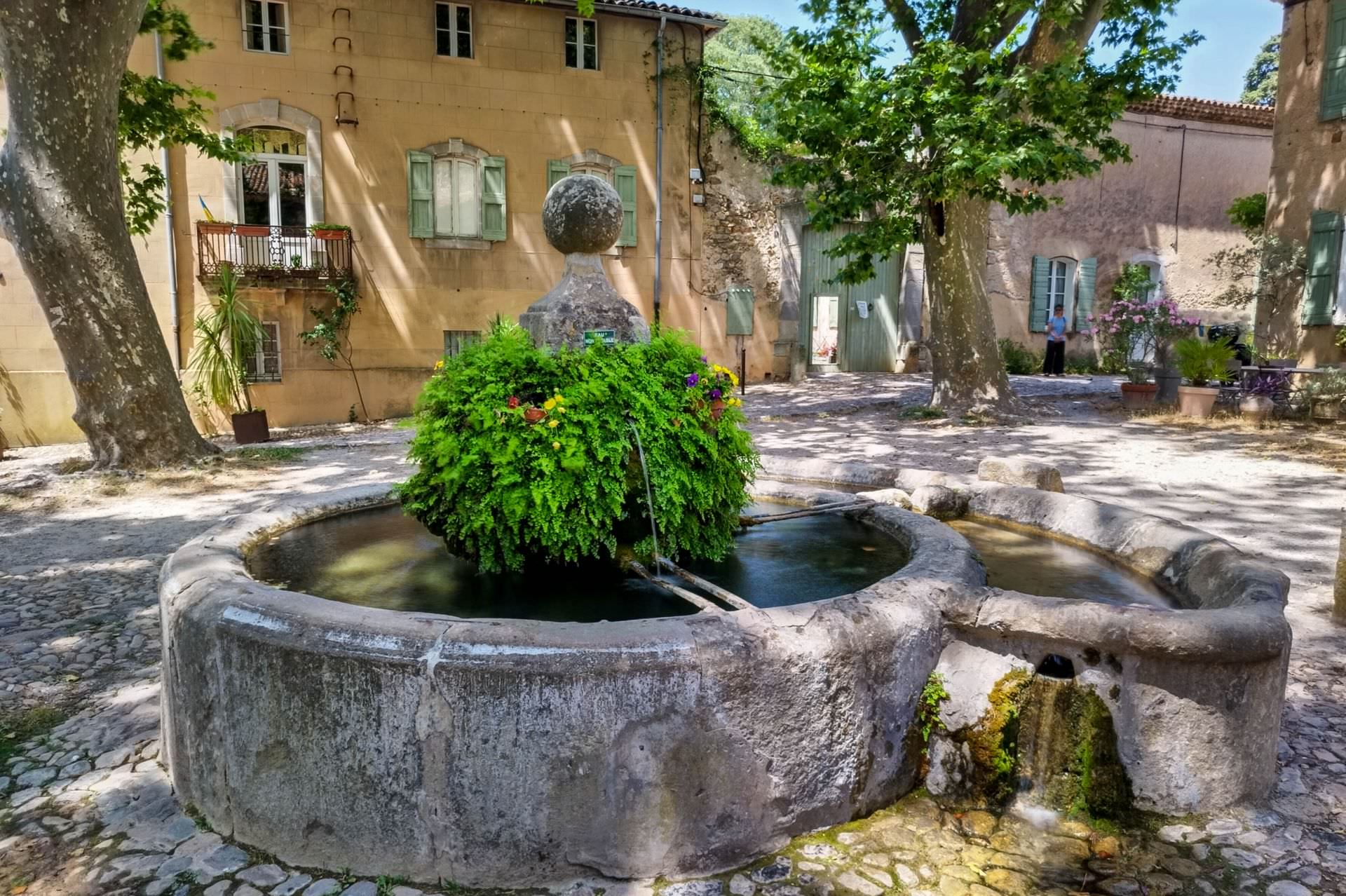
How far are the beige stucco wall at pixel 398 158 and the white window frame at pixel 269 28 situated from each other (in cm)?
8

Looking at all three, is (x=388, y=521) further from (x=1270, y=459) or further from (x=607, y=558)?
(x=1270, y=459)

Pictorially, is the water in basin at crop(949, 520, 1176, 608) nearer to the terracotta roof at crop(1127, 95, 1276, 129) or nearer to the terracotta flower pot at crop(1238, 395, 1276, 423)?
the terracotta flower pot at crop(1238, 395, 1276, 423)

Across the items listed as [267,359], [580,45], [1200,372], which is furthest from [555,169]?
[1200,372]

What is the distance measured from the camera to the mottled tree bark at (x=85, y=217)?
297 inches

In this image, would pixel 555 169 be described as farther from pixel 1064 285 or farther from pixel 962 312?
pixel 1064 285

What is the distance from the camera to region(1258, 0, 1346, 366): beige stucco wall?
486 inches

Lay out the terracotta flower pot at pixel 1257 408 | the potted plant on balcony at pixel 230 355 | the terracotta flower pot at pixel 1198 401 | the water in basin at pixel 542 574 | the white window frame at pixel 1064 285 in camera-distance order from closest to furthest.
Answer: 1. the water in basin at pixel 542 574
2. the terracotta flower pot at pixel 1257 408
3. the potted plant on balcony at pixel 230 355
4. the terracotta flower pot at pixel 1198 401
5. the white window frame at pixel 1064 285

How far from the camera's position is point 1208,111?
19.4 meters

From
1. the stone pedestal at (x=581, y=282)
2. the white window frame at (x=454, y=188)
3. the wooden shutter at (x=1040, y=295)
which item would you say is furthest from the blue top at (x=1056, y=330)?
the stone pedestal at (x=581, y=282)

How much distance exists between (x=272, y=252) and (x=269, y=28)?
3.09 m

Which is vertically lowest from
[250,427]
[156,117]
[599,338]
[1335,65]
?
[250,427]

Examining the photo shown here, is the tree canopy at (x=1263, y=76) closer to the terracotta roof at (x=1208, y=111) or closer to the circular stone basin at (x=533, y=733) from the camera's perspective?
the terracotta roof at (x=1208, y=111)

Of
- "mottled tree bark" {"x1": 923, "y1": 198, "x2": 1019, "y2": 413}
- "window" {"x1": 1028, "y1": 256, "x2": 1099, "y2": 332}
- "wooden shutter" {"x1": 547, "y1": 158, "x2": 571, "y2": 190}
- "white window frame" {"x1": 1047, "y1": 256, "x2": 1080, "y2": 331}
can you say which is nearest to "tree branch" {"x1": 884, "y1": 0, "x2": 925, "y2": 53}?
"mottled tree bark" {"x1": 923, "y1": 198, "x2": 1019, "y2": 413}

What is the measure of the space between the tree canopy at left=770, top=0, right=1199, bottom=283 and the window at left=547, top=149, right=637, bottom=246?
390cm
